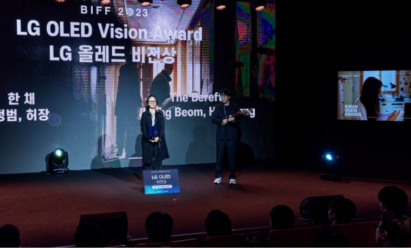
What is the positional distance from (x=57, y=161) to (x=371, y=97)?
5.73 metres

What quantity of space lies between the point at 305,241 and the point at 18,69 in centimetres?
687

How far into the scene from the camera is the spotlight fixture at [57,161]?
828cm

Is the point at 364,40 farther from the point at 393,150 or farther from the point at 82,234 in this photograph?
the point at 82,234

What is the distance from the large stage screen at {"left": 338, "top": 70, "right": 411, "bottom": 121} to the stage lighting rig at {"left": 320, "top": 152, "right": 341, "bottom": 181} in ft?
2.35

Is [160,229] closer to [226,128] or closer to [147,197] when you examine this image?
[147,197]

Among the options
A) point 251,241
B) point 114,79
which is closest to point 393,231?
point 251,241

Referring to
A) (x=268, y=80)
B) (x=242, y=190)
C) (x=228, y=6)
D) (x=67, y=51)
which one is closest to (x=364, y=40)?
(x=268, y=80)

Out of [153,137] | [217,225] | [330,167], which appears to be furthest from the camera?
[330,167]

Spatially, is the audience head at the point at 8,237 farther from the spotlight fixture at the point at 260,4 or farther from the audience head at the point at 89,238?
the spotlight fixture at the point at 260,4

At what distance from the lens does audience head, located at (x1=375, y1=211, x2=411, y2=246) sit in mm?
3014

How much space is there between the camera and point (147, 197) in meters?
6.38

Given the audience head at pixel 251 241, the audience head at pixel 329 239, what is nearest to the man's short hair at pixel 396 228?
the audience head at pixel 329 239

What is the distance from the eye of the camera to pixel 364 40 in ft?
29.0

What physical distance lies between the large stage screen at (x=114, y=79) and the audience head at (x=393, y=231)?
20.9 ft
